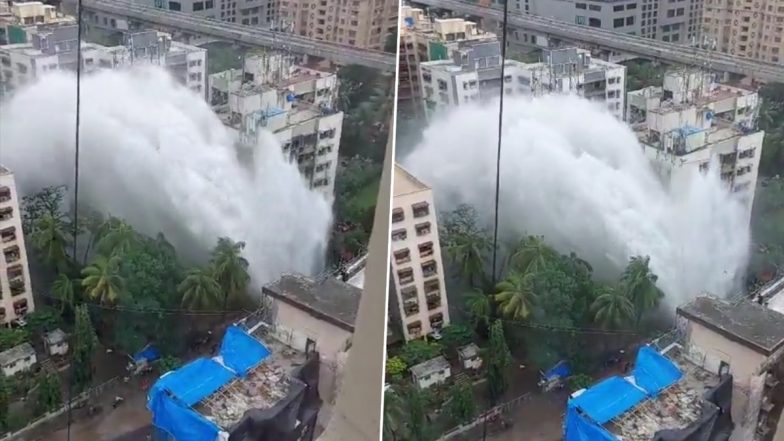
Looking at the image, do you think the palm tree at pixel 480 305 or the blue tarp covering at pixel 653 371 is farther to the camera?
the palm tree at pixel 480 305

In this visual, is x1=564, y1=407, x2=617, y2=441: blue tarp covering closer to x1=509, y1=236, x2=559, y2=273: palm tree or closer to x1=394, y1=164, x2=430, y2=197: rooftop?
x1=509, y1=236, x2=559, y2=273: palm tree

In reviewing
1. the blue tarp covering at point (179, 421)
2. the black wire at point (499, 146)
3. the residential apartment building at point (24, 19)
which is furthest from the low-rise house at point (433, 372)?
the residential apartment building at point (24, 19)

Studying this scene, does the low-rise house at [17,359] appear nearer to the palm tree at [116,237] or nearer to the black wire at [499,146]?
the palm tree at [116,237]

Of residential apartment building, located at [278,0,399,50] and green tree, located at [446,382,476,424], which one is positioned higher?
residential apartment building, located at [278,0,399,50]

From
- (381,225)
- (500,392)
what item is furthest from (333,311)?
(500,392)

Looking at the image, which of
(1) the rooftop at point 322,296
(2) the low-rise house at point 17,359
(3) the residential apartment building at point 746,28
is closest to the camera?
(3) the residential apartment building at point 746,28

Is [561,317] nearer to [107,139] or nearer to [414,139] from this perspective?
[414,139]

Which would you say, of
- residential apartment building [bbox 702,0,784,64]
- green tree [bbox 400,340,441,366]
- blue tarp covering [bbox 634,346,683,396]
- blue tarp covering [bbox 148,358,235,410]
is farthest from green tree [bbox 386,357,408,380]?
residential apartment building [bbox 702,0,784,64]

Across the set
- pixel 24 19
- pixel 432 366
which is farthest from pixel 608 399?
pixel 24 19
